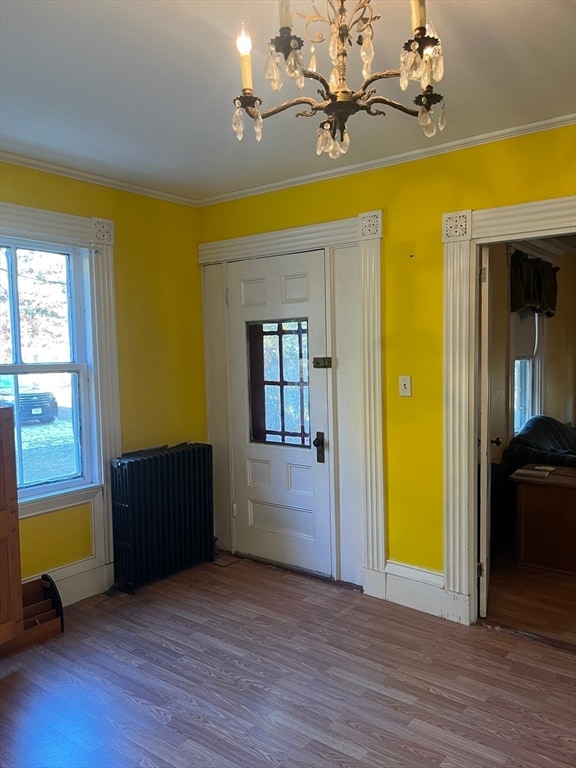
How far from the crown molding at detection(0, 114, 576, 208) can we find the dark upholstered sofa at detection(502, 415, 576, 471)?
2.49m

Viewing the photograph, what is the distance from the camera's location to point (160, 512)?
11.8 feet

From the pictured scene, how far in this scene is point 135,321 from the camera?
3.70m

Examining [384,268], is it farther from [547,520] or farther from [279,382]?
[547,520]

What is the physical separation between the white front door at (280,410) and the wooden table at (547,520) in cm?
139

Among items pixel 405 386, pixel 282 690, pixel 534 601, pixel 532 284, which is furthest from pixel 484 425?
pixel 532 284

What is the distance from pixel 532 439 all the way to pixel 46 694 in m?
3.85

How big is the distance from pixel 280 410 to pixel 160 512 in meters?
1.03

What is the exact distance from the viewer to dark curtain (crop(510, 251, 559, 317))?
4777 millimetres

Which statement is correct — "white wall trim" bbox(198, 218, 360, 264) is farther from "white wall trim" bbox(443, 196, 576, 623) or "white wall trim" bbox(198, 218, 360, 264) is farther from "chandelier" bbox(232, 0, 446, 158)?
"chandelier" bbox(232, 0, 446, 158)

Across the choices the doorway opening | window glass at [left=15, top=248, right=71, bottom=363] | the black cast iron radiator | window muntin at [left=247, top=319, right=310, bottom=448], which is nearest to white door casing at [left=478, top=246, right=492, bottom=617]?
the doorway opening

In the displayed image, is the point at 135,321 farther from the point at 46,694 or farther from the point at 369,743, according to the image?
the point at 369,743

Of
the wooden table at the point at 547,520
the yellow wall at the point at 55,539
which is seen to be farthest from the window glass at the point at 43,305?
the wooden table at the point at 547,520

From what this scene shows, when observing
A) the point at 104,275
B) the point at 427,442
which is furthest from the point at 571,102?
the point at 104,275

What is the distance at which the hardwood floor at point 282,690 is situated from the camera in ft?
6.89
